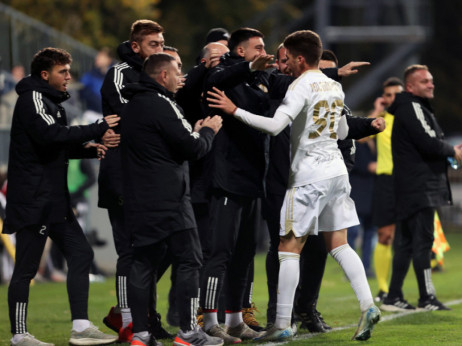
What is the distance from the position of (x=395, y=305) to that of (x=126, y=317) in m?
3.36

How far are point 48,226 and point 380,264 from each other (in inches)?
191

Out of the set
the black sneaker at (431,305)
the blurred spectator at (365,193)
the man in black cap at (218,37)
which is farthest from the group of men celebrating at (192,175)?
the blurred spectator at (365,193)

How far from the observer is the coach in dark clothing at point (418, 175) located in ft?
33.4

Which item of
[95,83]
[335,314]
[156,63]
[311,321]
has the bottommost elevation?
[335,314]

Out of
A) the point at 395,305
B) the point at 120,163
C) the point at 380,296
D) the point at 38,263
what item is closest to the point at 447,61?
the point at 380,296

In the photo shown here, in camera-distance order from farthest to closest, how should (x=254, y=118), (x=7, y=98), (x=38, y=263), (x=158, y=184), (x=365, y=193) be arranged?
(x=7, y=98), (x=365, y=193), (x=38, y=263), (x=254, y=118), (x=158, y=184)

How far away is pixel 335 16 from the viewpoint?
93.3 ft

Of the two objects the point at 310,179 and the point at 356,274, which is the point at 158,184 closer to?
the point at 310,179

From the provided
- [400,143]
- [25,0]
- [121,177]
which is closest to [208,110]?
[121,177]

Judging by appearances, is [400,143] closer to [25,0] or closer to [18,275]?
[18,275]

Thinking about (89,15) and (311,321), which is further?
(89,15)

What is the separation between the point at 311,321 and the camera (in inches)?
338

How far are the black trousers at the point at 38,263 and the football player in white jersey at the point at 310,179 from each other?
152 cm

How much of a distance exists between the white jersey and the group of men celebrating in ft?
0.03
